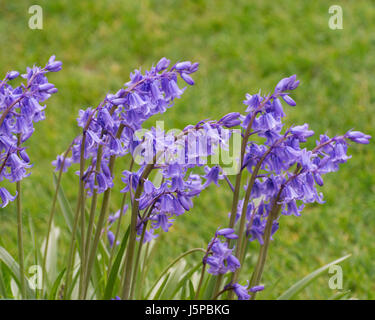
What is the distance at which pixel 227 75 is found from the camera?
244 inches

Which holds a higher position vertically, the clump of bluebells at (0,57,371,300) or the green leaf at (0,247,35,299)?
the clump of bluebells at (0,57,371,300)

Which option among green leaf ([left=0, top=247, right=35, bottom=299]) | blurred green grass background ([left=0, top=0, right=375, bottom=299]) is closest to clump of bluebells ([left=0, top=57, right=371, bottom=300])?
green leaf ([left=0, top=247, right=35, bottom=299])

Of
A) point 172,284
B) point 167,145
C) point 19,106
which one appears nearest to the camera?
point 167,145

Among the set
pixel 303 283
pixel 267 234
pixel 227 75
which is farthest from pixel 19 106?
pixel 227 75

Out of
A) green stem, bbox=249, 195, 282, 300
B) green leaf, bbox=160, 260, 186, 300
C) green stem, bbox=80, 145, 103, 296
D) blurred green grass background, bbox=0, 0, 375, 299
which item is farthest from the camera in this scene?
blurred green grass background, bbox=0, 0, 375, 299

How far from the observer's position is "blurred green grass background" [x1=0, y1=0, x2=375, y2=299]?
4297 mm

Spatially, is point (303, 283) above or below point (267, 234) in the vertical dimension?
below

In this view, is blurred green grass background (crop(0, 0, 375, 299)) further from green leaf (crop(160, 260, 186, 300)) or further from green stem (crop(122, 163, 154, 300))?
green stem (crop(122, 163, 154, 300))

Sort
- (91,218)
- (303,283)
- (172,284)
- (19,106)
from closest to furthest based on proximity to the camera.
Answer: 1. (19,106)
2. (91,218)
3. (303,283)
4. (172,284)

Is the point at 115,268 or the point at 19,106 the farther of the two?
the point at 115,268

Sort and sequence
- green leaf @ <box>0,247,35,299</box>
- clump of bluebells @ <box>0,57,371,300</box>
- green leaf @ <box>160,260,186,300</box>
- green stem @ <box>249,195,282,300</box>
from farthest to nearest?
green leaf @ <box>160,260,186,300</box> < green leaf @ <box>0,247,35,299</box> < green stem @ <box>249,195,282,300</box> < clump of bluebells @ <box>0,57,371,300</box>

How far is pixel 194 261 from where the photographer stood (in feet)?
13.5

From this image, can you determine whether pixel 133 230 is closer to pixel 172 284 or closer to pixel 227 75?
pixel 172 284

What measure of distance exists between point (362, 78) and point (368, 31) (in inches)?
39.3
